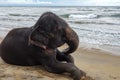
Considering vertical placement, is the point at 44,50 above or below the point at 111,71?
above

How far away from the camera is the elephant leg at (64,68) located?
5.29 m

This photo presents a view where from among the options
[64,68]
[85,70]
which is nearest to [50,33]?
[64,68]

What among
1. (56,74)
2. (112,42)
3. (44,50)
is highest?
(44,50)

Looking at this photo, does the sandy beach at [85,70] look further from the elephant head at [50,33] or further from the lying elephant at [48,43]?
the elephant head at [50,33]

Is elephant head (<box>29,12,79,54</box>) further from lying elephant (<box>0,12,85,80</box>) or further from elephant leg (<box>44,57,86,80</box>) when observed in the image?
elephant leg (<box>44,57,86,80</box>)

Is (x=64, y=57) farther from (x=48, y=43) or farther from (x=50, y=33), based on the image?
(x=50, y=33)

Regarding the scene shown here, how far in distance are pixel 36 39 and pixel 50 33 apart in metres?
0.27

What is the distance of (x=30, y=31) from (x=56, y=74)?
0.93m

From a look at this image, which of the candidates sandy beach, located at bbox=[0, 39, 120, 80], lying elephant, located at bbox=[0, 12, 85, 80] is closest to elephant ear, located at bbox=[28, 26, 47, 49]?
lying elephant, located at bbox=[0, 12, 85, 80]

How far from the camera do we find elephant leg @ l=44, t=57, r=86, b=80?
5289 millimetres

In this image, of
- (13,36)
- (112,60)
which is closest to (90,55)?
(112,60)

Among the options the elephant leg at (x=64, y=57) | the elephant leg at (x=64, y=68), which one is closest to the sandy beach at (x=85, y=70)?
the elephant leg at (x=64, y=68)

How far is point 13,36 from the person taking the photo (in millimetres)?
6117

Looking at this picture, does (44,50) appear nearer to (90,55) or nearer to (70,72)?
(70,72)
